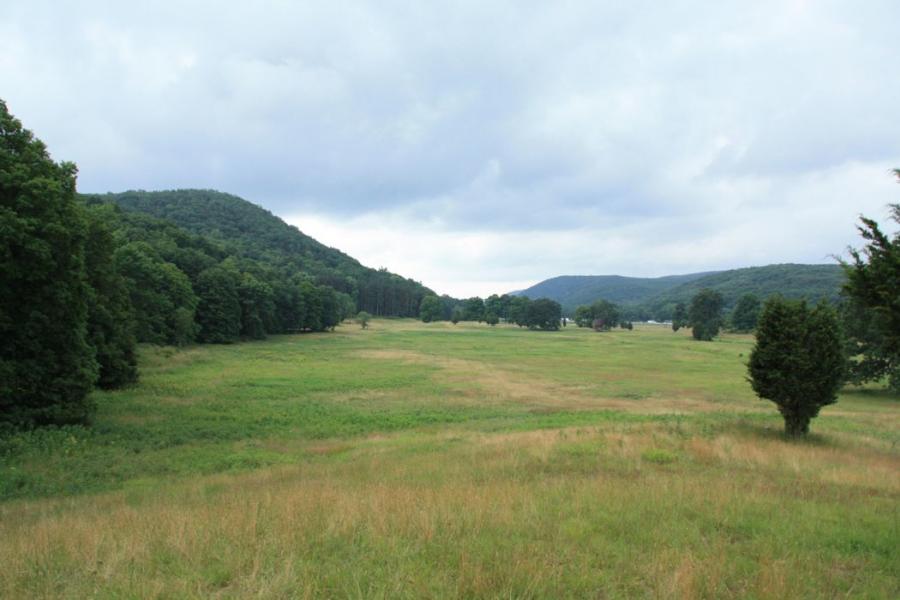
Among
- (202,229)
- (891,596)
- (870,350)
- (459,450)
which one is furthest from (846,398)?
(202,229)

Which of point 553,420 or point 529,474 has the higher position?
point 529,474

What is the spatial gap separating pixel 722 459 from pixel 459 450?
7.34 meters

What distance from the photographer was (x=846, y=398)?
40.9 meters

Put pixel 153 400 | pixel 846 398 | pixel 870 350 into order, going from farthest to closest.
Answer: pixel 870 350 < pixel 846 398 < pixel 153 400

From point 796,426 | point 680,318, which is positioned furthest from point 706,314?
point 796,426

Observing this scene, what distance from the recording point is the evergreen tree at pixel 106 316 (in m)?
30.0

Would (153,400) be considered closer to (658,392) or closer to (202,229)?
(658,392)

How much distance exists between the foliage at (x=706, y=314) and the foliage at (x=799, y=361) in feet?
342

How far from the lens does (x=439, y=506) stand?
7.25 meters

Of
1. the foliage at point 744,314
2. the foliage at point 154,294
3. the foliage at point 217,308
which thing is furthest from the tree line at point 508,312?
the foliage at point 154,294

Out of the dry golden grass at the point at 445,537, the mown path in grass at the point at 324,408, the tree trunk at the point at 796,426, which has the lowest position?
the mown path in grass at the point at 324,408

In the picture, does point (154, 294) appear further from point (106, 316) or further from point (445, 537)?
point (445, 537)

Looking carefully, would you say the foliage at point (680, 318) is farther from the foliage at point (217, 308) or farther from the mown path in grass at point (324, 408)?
the foliage at point (217, 308)

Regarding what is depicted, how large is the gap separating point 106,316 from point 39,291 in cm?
1266
